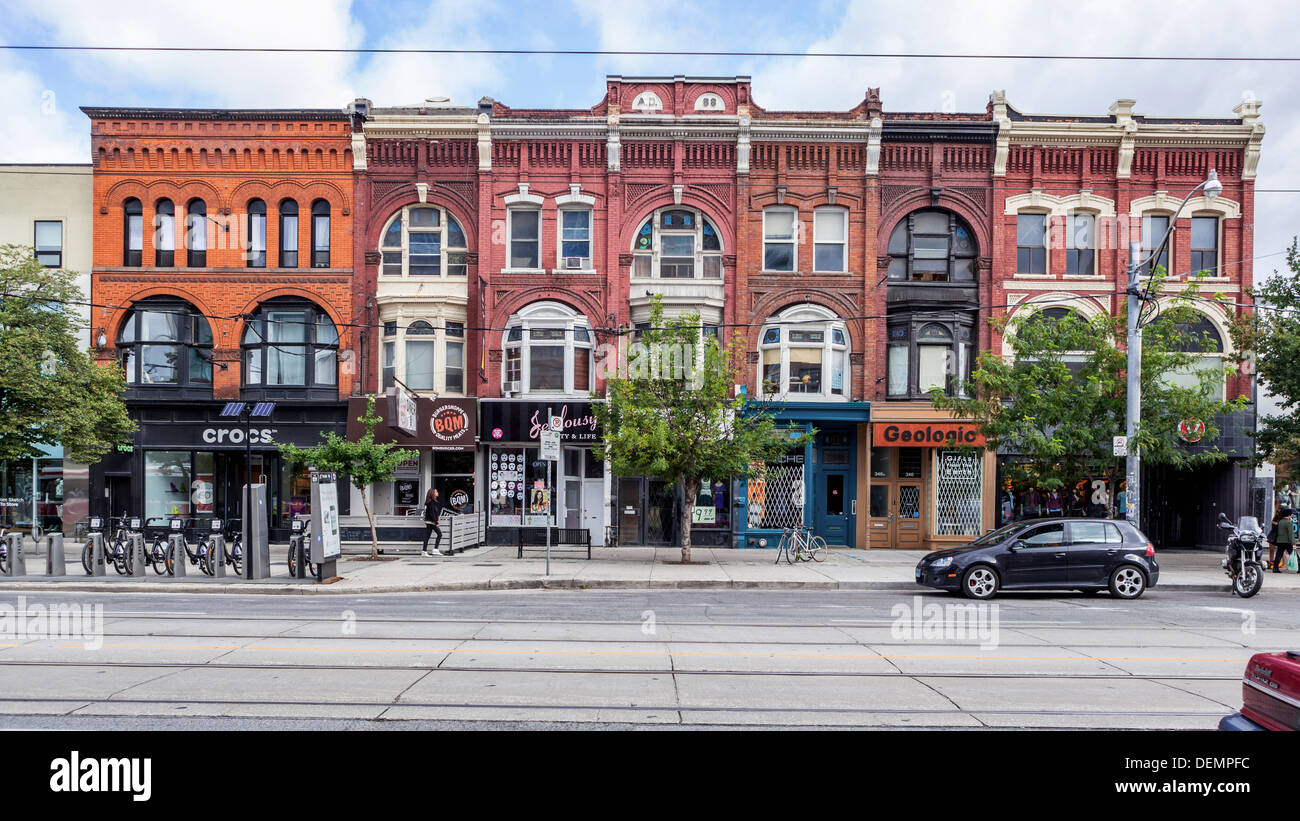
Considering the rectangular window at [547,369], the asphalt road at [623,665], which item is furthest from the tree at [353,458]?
the asphalt road at [623,665]

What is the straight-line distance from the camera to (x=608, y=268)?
84.7 ft

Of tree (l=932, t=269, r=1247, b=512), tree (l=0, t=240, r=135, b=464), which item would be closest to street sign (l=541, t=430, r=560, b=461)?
tree (l=932, t=269, r=1247, b=512)

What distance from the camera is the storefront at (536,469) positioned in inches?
1000

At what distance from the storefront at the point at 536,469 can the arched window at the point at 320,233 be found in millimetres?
6959

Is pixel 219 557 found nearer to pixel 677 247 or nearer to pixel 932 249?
pixel 677 247

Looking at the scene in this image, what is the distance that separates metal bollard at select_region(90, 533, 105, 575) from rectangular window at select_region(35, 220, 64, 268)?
13.3m

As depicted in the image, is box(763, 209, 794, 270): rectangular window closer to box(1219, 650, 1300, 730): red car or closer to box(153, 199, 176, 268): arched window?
box(153, 199, 176, 268): arched window

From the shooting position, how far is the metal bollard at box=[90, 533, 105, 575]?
17.5 meters

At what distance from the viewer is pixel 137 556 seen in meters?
17.4

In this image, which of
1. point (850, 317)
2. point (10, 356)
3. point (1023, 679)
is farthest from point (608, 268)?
point (1023, 679)

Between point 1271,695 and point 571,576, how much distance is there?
1447 cm

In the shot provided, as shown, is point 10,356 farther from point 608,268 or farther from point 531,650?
point 531,650

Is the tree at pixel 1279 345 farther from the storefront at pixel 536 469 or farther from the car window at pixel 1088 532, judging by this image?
the storefront at pixel 536 469

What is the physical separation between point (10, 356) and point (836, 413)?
2181cm
